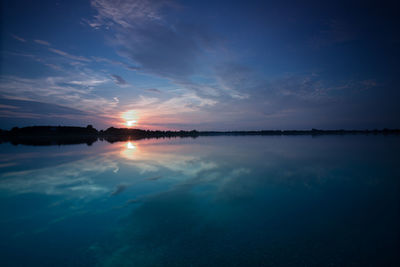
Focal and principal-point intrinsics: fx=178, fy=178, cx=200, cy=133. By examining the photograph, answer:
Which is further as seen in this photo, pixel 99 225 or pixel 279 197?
pixel 279 197

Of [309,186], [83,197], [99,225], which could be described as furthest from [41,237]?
[309,186]

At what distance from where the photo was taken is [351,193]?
10453 millimetres

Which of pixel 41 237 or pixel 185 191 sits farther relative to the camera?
pixel 185 191

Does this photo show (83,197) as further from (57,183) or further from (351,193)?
(351,193)

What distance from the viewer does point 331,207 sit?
28.2 ft

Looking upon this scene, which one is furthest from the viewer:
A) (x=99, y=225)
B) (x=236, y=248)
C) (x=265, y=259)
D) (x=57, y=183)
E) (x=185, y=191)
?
(x=57, y=183)

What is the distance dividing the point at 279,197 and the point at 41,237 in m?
10.8

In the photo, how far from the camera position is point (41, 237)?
6.48m

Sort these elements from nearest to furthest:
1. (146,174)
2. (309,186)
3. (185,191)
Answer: (185,191), (309,186), (146,174)

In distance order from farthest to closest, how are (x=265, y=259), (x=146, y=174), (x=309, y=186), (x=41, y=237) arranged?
(x=146, y=174) → (x=309, y=186) → (x=41, y=237) → (x=265, y=259)

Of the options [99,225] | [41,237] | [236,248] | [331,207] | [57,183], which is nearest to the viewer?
[236,248]

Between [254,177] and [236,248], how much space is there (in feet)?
29.7

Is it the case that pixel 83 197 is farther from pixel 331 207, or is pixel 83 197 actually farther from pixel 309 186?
pixel 309 186

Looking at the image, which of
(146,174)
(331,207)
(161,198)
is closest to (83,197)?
(161,198)
